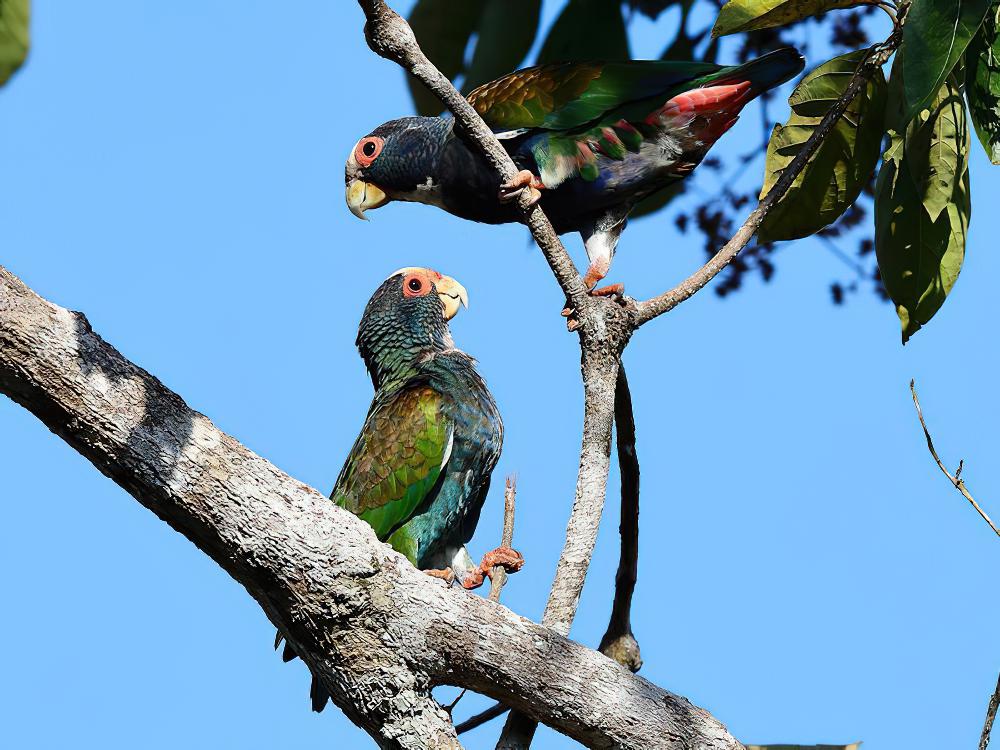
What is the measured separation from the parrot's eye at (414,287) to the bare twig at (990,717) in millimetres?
3060

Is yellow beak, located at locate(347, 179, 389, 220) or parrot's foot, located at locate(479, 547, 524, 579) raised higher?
yellow beak, located at locate(347, 179, 389, 220)

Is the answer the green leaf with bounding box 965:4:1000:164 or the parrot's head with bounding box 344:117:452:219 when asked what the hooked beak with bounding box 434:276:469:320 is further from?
the green leaf with bounding box 965:4:1000:164

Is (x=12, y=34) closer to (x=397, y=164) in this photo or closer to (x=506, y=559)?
(x=506, y=559)

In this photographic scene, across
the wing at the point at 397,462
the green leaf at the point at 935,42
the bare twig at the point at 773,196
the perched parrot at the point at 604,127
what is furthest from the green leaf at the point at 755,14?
the wing at the point at 397,462

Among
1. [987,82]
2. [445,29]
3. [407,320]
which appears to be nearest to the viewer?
[987,82]

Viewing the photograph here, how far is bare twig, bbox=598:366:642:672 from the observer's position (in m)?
3.50

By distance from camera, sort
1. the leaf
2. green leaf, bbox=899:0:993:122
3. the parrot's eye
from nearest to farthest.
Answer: green leaf, bbox=899:0:993:122, the leaf, the parrot's eye

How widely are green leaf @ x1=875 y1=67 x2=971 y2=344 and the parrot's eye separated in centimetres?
219

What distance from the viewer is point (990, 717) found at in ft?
8.50

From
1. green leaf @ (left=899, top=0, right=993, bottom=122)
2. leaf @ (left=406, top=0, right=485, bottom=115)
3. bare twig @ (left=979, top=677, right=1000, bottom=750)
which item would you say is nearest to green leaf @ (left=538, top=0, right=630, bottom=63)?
leaf @ (left=406, top=0, right=485, bottom=115)

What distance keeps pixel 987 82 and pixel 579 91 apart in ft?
5.17

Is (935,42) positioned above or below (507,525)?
above

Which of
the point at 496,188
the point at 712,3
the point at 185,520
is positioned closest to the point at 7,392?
the point at 185,520

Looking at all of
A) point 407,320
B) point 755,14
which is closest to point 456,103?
point 755,14
